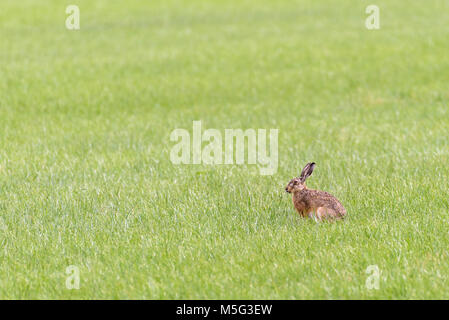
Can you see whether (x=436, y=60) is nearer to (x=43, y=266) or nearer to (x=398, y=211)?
(x=398, y=211)

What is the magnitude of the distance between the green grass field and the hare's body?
15cm

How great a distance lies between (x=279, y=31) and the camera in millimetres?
24531

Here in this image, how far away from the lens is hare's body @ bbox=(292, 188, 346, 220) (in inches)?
305

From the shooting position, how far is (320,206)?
7.77 m

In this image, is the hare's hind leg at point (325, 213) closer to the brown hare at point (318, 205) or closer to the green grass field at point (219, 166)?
the brown hare at point (318, 205)

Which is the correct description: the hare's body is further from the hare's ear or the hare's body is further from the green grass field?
the hare's ear

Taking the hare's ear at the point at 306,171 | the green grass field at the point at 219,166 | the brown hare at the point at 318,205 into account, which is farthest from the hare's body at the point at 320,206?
the hare's ear at the point at 306,171

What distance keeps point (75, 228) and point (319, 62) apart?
45.5 feet

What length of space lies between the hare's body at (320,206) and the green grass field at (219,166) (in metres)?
0.15

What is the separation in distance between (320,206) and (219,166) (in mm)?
3582

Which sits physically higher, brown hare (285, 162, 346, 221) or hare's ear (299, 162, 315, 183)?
hare's ear (299, 162, 315, 183)

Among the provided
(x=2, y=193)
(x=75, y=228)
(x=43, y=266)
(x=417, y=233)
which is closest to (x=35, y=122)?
(x=2, y=193)

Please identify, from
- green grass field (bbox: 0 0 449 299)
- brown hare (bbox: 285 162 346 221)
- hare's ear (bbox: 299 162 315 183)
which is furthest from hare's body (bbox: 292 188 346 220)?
hare's ear (bbox: 299 162 315 183)

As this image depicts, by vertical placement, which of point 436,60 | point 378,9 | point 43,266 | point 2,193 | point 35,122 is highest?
point 378,9
